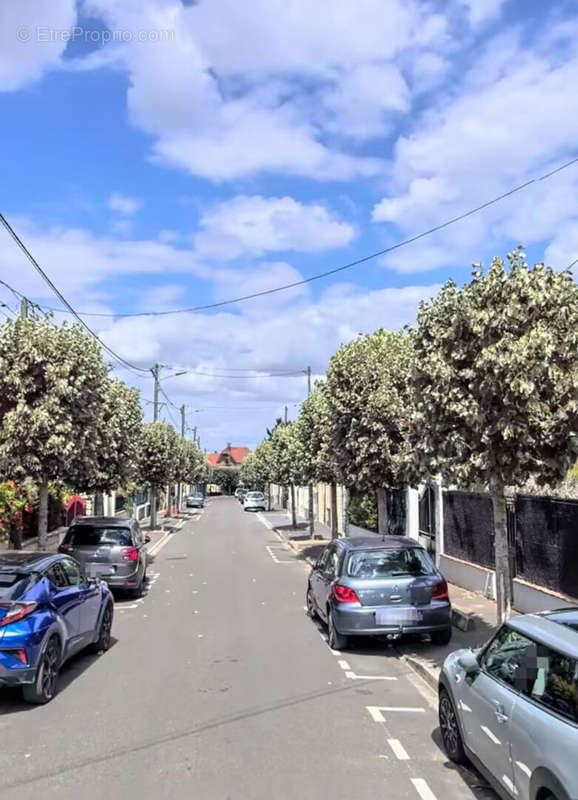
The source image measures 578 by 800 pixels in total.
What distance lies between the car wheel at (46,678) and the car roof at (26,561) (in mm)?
892

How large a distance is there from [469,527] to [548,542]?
424 cm

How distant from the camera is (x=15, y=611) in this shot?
7512 millimetres

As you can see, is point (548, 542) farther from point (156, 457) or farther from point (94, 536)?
point (156, 457)

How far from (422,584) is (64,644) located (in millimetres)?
4742

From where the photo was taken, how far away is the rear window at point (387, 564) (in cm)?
1045

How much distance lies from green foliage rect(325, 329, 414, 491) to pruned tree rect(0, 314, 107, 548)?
5.42 m

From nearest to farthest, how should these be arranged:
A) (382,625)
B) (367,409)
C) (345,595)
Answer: (382,625), (345,595), (367,409)

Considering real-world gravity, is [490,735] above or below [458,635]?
above

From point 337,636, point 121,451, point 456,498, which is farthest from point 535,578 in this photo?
point 121,451

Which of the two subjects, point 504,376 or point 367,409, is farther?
point 367,409

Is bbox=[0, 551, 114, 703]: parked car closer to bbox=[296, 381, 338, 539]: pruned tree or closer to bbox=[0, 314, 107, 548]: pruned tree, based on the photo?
bbox=[0, 314, 107, 548]: pruned tree

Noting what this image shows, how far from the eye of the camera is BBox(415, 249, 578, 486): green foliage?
8.05 m

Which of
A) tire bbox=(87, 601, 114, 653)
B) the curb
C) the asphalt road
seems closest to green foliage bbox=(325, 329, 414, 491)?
the asphalt road

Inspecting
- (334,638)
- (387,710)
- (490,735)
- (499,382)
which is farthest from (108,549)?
(490,735)
